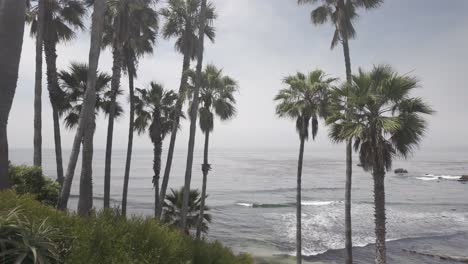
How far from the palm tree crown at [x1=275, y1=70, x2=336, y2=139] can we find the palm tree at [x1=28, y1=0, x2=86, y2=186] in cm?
1202

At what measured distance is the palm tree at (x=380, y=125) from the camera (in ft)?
39.6

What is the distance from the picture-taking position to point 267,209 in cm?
4994

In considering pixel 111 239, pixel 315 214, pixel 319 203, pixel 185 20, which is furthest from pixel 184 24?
pixel 319 203

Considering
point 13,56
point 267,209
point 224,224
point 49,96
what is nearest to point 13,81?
point 13,56

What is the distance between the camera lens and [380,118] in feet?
40.0

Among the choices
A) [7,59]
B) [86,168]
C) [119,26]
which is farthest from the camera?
[119,26]

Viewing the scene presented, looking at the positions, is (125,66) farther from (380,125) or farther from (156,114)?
(380,125)

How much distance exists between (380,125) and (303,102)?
20.9 feet

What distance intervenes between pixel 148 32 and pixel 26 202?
18.3m

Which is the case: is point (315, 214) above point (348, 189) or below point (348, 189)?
below

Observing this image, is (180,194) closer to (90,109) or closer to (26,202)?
(90,109)

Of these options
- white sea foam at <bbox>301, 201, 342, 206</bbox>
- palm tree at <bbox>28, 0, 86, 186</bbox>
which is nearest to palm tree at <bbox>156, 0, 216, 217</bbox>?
palm tree at <bbox>28, 0, 86, 186</bbox>

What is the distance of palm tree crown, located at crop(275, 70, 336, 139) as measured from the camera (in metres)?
17.9

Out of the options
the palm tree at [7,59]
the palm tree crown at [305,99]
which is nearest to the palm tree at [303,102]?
the palm tree crown at [305,99]
